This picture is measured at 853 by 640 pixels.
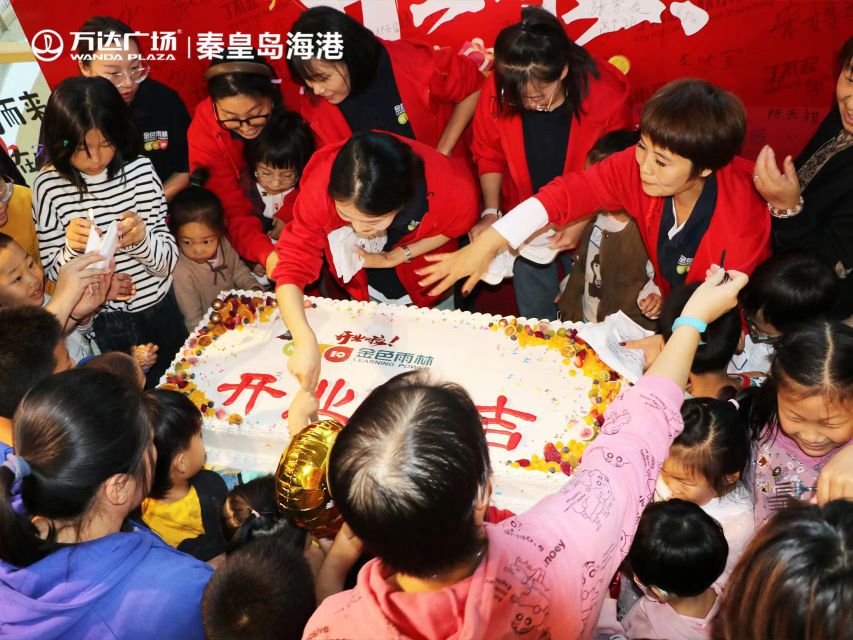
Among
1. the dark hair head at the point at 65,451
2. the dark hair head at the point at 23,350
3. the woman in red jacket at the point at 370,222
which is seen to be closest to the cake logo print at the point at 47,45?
the woman in red jacket at the point at 370,222

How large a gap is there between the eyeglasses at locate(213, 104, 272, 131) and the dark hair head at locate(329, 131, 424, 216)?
86 centimetres

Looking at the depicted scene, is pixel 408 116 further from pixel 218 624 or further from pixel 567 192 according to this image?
pixel 218 624

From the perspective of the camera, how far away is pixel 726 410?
2.15 m

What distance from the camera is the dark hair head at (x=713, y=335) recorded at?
7.75 ft

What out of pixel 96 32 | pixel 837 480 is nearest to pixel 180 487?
pixel 837 480

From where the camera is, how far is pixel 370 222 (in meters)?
2.45

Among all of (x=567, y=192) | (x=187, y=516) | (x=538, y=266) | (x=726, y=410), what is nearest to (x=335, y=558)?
(x=187, y=516)

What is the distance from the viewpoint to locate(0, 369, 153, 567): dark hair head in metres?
1.48

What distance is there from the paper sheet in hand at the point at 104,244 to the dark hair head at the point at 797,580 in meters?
2.26

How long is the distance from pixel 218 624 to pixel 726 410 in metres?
1.52

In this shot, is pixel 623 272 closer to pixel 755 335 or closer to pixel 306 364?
pixel 755 335

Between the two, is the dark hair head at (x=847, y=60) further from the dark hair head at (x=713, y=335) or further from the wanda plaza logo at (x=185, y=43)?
the wanda plaza logo at (x=185, y=43)

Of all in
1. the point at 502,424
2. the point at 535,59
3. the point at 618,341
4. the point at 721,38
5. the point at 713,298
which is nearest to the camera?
the point at 713,298

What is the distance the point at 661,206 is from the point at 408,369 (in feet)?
3.42
